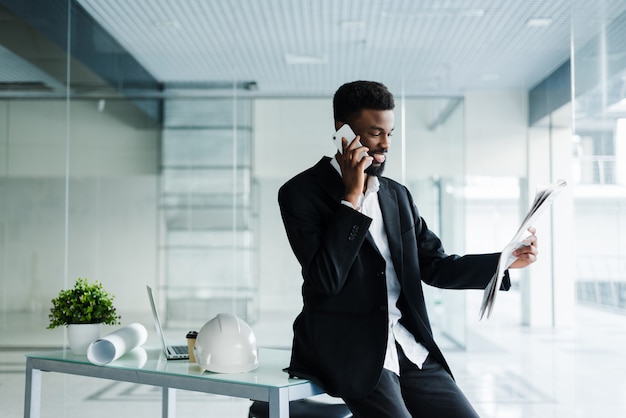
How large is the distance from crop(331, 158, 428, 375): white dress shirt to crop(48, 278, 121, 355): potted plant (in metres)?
1.31

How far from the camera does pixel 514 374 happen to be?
19.7ft

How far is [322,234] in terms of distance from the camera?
1892 mm

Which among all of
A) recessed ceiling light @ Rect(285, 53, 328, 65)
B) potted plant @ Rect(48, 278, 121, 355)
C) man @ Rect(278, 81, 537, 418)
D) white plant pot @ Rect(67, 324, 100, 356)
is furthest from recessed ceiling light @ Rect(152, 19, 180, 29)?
man @ Rect(278, 81, 537, 418)

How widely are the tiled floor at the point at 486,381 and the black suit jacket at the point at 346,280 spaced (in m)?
2.65

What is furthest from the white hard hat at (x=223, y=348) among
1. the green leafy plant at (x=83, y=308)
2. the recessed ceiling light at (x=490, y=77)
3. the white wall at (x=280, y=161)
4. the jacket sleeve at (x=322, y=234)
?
the recessed ceiling light at (x=490, y=77)

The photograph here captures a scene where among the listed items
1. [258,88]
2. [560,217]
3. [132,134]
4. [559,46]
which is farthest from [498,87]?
[132,134]

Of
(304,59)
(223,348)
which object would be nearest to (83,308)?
(223,348)

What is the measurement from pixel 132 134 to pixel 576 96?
413cm

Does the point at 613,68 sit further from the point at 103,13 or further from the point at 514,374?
the point at 103,13

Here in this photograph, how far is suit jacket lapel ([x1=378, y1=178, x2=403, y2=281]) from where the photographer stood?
→ 6.33 feet

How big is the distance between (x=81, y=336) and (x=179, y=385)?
73 cm

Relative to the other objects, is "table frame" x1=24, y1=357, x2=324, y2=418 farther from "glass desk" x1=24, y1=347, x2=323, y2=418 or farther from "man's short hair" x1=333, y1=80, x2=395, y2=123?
"man's short hair" x1=333, y1=80, x2=395, y2=123

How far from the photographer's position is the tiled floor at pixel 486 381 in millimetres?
4500

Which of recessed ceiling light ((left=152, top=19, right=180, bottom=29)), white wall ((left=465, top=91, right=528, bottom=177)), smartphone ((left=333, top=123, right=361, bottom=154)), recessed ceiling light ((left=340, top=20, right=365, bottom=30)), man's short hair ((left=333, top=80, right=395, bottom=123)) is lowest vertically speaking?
smartphone ((left=333, top=123, right=361, bottom=154))
